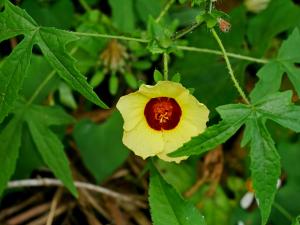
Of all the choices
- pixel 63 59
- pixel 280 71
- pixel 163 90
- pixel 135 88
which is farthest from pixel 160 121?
pixel 135 88

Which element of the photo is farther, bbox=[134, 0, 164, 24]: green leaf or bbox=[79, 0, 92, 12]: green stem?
bbox=[79, 0, 92, 12]: green stem

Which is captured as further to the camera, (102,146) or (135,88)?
(135,88)

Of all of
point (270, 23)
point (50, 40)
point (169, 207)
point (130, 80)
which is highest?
point (270, 23)

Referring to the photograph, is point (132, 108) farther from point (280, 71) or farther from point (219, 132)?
point (280, 71)

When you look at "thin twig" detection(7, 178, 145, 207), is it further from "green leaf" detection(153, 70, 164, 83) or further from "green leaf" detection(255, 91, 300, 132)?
"green leaf" detection(255, 91, 300, 132)

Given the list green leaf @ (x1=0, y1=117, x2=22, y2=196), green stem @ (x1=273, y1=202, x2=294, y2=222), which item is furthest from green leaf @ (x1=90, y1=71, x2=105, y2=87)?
green stem @ (x1=273, y1=202, x2=294, y2=222)

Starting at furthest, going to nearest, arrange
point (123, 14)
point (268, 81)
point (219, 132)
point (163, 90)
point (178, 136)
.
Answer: point (123, 14), point (268, 81), point (178, 136), point (163, 90), point (219, 132)

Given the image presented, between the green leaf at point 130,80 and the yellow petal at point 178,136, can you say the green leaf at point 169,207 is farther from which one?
the green leaf at point 130,80

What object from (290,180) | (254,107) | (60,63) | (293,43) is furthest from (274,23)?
(60,63)
